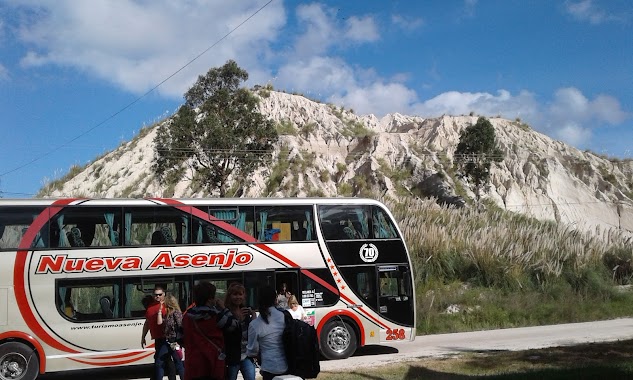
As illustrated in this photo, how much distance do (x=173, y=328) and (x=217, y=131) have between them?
75.4 feet

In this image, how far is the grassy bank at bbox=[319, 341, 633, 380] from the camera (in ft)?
32.1

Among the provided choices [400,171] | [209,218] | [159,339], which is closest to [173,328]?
[159,339]

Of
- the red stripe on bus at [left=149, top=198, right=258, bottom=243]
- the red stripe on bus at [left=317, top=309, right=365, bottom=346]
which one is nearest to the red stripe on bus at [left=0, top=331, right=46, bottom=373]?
the red stripe on bus at [left=149, top=198, right=258, bottom=243]

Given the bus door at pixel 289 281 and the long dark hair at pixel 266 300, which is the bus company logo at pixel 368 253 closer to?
the bus door at pixel 289 281

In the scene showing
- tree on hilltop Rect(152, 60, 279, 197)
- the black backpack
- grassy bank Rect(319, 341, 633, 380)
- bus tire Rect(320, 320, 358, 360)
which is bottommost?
grassy bank Rect(319, 341, 633, 380)

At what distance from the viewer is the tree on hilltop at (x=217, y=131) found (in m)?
31.8

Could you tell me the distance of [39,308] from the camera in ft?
39.4

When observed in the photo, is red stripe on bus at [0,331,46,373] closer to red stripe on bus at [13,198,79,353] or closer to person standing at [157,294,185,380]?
red stripe on bus at [13,198,79,353]

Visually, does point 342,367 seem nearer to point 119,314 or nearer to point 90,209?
point 119,314

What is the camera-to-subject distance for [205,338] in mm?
6508

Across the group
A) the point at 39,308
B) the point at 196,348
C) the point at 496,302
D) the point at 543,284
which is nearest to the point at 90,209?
the point at 39,308

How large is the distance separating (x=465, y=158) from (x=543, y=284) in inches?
1054

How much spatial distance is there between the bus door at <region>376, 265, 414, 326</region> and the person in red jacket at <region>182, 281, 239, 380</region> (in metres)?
8.51

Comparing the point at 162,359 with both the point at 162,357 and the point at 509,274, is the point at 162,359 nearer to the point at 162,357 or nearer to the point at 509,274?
the point at 162,357
